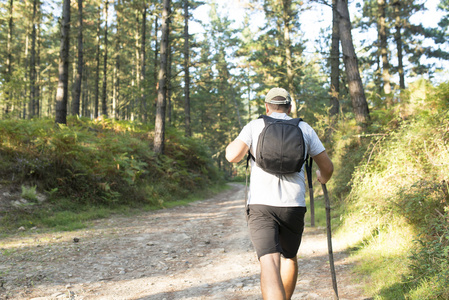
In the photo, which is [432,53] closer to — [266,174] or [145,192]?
[145,192]

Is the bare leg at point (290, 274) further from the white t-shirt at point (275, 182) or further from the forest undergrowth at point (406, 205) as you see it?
the forest undergrowth at point (406, 205)

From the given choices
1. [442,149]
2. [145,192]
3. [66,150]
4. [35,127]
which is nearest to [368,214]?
[442,149]

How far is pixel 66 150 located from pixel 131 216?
2876 millimetres

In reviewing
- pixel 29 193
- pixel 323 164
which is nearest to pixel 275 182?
pixel 323 164

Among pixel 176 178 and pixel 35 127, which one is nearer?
pixel 35 127

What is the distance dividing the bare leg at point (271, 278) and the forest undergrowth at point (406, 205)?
6.14 feet

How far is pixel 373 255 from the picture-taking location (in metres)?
4.75

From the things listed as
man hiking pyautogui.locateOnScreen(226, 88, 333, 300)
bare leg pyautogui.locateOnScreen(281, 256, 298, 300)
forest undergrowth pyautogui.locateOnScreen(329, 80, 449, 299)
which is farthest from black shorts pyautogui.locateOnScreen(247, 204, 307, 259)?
forest undergrowth pyautogui.locateOnScreen(329, 80, 449, 299)

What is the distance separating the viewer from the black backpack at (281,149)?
8.12 ft

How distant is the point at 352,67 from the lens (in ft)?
29.0

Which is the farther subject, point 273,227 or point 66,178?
point 66,178

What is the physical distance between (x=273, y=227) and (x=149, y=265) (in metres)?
3.20

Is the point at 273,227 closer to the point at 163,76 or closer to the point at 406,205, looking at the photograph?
the point at 406,205

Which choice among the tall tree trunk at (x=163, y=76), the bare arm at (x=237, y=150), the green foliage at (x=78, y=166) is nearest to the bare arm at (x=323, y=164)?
the bare arm at (x=237, y=150)
